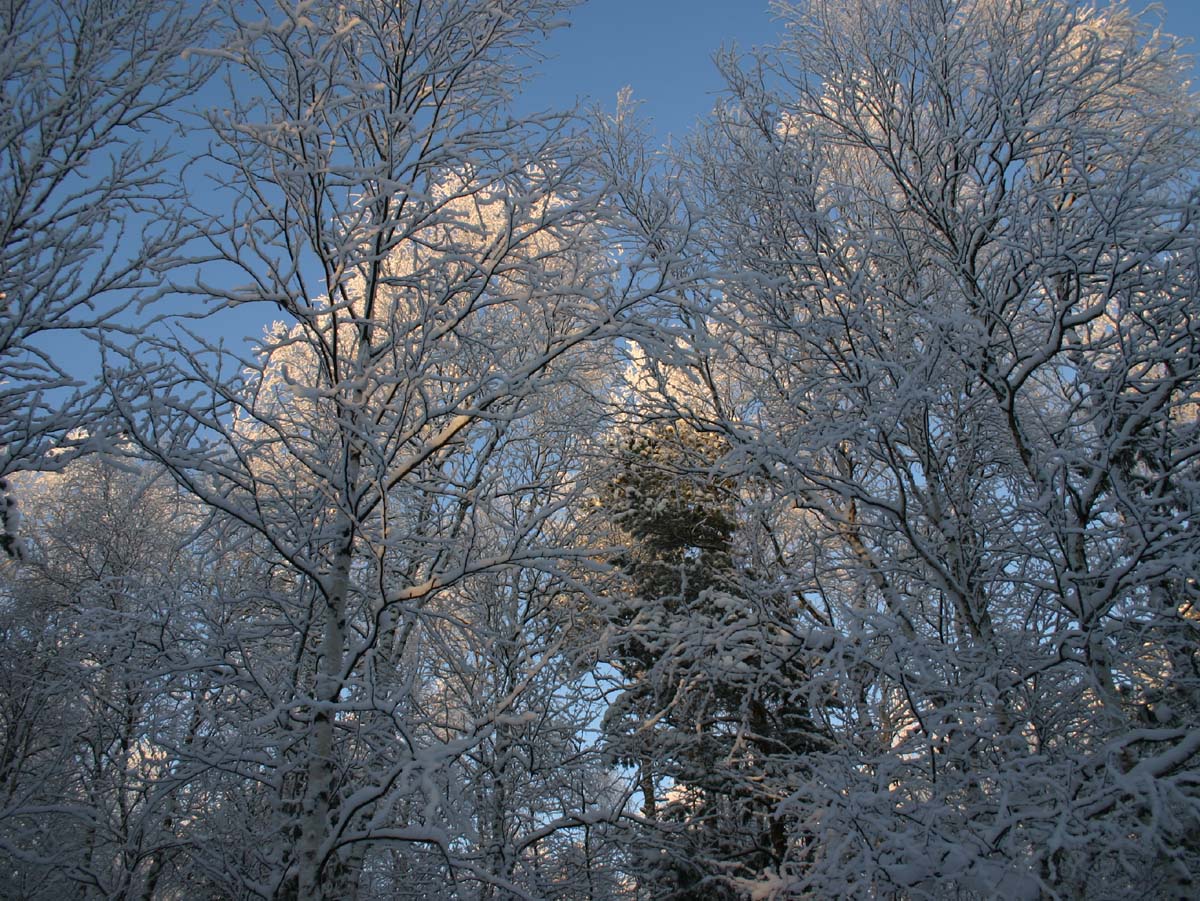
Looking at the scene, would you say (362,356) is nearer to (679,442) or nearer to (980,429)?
(679,442)

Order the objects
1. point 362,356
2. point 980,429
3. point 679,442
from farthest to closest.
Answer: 1. point 679,442
2. point 980,429
3. point 362,356

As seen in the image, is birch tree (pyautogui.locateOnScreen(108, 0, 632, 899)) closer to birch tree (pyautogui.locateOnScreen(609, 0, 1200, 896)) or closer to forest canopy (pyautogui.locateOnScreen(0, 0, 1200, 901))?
forest canopy (pyautogui.locateOnScreen(0, 0, 1200, 901))

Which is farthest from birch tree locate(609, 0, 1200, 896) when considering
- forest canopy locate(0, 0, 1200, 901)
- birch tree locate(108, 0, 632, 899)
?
birch tree locate(108, 0, 632, 899)

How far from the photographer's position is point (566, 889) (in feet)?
23.7

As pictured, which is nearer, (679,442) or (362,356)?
(362,356)

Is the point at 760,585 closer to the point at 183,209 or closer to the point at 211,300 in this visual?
the point at 211,300

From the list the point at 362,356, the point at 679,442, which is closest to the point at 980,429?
the point at 679,442

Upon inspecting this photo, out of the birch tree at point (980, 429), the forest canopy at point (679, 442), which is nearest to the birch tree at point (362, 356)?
the forest canopy at point (679, 442)

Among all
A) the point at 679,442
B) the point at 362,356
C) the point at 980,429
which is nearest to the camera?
the point at 362,356

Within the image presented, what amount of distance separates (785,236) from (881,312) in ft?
3.41

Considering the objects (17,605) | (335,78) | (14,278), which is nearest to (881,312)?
(335,78)

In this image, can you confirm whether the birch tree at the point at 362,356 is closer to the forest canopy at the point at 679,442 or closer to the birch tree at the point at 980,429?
the forest canopy at the point at 679,442

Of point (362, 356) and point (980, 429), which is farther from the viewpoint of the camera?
point (980, 429)

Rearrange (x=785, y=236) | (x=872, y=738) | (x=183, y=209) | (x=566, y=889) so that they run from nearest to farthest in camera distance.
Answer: (x=183, y=209) → (x=872, y=738) → (x=785, y=236) → (x=566, y=889)
